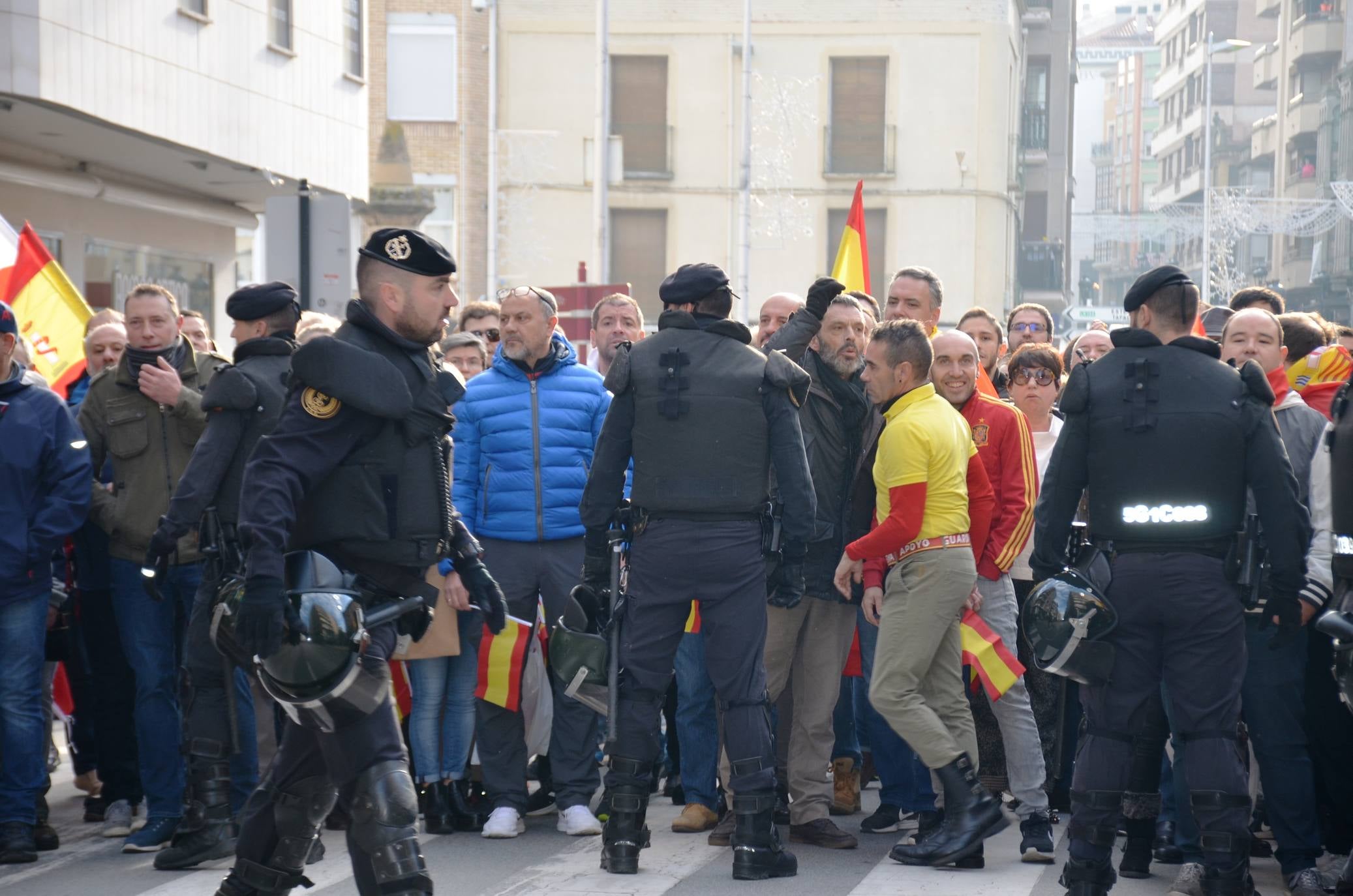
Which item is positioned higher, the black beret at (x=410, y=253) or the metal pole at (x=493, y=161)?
the metal pole at (x=493, y=161)

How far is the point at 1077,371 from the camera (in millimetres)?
6098

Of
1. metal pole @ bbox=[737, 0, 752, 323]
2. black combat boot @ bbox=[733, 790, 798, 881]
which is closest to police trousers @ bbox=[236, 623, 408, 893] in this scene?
black combat boot @ bbox=[733, 790, 798, 881]

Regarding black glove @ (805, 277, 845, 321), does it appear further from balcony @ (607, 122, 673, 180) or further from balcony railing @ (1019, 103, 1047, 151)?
balcony railing @ (1019, 103, 1047, 151)

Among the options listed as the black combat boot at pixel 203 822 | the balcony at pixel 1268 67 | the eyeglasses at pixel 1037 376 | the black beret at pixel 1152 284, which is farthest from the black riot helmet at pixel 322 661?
the balcony at pixel 1268 67

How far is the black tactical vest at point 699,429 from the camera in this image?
663cm

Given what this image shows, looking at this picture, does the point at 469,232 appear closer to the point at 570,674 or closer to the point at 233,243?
the point at 233,243

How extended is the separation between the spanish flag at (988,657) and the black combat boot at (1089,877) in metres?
1.30

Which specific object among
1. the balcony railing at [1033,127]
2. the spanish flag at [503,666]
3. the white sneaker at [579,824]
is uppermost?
the balcony railing at [1033,127]

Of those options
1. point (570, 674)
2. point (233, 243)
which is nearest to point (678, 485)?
point (570, 674)


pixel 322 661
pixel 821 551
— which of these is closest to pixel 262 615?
pixel 322 661

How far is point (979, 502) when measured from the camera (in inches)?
286

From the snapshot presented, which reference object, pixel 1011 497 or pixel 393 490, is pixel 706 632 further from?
pixel 393 490

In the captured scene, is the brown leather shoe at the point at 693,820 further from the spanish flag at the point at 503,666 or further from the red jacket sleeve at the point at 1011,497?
the red jacket sleeve at the point at 1011,497

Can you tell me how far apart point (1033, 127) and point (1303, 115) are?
2298 centimetres
